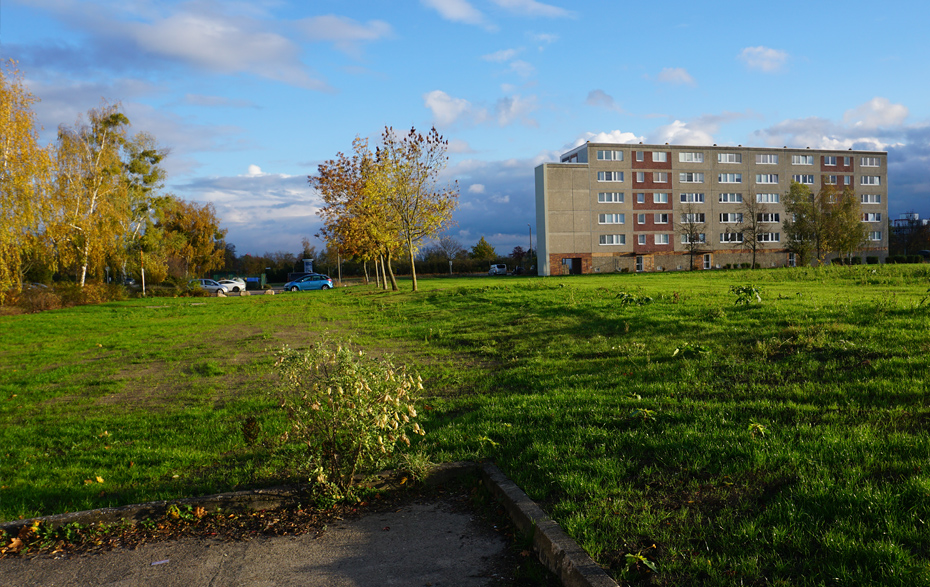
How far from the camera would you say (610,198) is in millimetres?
74750

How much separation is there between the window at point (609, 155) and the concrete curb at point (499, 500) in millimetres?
73357

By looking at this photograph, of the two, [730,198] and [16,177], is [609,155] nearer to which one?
[730,198]

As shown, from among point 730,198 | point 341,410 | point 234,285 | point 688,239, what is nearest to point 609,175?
point 688,239

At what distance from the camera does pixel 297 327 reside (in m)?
18.9

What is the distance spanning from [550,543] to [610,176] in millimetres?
75079

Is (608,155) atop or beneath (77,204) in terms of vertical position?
atop

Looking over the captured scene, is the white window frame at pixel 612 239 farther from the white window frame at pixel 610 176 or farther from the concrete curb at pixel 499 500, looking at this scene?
the concrete curb at pixel 499 500

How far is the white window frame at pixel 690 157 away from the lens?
7712 cm

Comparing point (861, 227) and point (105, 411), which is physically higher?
point (861, 227)

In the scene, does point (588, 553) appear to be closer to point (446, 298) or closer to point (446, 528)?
point (446, 528)

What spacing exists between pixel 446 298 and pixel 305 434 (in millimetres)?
20544

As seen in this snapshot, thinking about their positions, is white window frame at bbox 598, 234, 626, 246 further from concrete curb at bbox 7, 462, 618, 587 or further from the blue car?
concrete curb at bbox 7, 462, 618, 587

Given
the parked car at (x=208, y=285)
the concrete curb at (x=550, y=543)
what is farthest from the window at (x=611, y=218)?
the concrete curb at (x=550, y=543)

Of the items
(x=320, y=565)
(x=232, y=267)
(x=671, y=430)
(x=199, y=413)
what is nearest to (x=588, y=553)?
(x=320, y=565)
